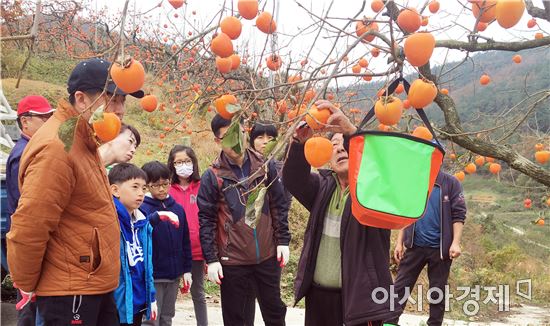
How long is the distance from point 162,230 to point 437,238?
1903 millimetres

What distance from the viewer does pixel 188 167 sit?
305cm

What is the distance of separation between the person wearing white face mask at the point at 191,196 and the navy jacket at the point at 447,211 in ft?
4.85

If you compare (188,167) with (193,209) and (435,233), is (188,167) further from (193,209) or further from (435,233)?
(435,233)

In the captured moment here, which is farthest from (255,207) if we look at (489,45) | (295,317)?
(295,317)

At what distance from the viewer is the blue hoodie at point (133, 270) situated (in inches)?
83.8

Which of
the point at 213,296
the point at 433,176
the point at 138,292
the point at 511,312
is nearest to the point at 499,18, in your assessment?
the point at 433,176

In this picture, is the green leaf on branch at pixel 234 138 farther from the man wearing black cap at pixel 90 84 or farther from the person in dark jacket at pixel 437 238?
the person in dark jacket at pixel 437 238

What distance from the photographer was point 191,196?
311 centimetres

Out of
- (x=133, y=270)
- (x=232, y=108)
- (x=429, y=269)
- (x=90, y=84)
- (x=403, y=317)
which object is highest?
(x=90, y=84)

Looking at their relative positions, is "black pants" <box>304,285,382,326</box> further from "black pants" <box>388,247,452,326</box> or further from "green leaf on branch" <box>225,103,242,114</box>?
"black pants" <box>388,247,452,326</box>

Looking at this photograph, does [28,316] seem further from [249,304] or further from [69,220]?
[249,304]

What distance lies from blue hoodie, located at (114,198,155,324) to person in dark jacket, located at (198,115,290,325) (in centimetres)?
34

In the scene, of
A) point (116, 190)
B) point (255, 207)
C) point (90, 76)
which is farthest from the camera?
point (116, 190)

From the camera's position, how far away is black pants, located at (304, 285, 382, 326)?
77.4 inches
